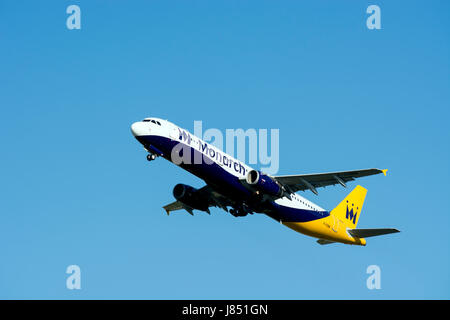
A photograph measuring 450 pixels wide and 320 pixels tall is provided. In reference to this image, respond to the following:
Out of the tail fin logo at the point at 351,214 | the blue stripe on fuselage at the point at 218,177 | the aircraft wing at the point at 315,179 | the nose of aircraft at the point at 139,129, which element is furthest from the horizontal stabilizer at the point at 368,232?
the nose of aircraft at the point at 139,129

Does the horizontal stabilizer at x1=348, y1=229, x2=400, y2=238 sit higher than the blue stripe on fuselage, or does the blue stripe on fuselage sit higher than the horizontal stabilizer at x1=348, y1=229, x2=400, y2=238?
the blue stripe on fuselage

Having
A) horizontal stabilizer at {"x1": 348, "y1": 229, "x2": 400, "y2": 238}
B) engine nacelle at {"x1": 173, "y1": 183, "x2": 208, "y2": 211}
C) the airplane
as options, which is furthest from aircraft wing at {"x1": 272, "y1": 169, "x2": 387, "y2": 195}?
engine nacelle at {"x1": 173, "y1": 183, "x2": 208, "y2": 211}

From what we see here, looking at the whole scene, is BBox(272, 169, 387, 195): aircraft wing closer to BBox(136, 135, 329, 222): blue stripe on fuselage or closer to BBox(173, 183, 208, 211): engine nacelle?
BBox(136, 135, 329, 222): blue stripe on fuselage

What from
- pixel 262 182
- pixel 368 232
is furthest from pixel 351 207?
pixel 262 182

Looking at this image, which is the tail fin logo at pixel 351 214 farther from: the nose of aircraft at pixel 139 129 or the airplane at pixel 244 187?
the nose of aircraft at pixel 139 129

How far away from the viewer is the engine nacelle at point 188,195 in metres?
56.2

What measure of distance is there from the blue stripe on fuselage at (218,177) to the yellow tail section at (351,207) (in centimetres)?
858

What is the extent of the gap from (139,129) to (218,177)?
6924 mm

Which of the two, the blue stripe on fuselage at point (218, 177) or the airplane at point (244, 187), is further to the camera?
the airplane at point (244, 187)

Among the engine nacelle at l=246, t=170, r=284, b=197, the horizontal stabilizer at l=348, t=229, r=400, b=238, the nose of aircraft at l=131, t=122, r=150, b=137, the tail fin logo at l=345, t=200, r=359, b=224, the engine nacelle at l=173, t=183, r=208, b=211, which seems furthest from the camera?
the tail fin logo at l=345, t=200, r=359, b=224

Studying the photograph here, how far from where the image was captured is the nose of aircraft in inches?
1876

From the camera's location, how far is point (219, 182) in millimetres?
50500

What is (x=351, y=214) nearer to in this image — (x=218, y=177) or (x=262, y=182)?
(x=262, y=182)
